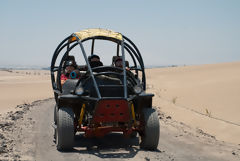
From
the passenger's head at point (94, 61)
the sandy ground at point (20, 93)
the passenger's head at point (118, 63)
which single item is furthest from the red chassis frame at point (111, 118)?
the sandy ground at point (20, 93)

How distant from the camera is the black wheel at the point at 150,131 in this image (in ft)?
24.0

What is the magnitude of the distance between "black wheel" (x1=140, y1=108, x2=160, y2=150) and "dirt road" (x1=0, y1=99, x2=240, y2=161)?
197mm

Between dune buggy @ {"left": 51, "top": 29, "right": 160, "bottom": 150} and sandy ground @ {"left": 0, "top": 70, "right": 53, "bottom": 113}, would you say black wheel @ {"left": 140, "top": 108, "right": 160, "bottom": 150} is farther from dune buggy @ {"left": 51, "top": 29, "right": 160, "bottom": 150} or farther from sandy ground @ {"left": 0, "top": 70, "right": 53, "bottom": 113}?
sandy ground @ {"left": 0, "top": 70, "right": 53, "bottom": 113}

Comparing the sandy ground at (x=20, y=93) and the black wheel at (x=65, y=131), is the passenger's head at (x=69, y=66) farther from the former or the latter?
the sandy ground at (x=20, y=93)

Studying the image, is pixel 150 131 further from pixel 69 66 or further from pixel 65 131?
pixel 69 66

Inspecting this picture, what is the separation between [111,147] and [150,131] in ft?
3.51

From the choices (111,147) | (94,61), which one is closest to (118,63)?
(94,61)

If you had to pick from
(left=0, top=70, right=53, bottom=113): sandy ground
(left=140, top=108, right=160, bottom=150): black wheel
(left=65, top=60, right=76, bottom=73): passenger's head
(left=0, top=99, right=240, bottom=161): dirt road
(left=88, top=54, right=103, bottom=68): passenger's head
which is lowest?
(left=0, top=70, right=53, bottom=113): sandy ground

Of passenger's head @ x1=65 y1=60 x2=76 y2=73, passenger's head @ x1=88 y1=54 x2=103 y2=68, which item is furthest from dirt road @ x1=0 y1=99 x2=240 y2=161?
passenger's head @ x1=88 y1=54 x2=103 y2=68

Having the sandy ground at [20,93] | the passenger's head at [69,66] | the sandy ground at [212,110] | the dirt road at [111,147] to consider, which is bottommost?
the sandy ground at [20,93]

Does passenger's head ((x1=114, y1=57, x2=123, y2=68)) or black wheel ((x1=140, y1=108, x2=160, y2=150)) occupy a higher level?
passenger's head ((x1=114, y1=57, x2=123, y2=68))

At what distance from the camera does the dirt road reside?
6.76m

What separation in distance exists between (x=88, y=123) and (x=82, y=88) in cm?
76

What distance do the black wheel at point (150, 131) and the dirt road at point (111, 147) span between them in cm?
20
